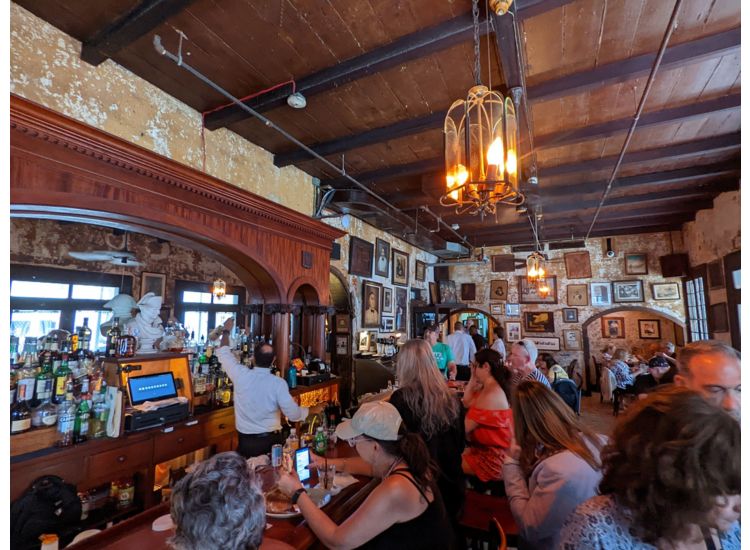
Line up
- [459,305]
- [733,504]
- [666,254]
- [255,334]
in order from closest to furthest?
[733,504]
[255,334]
[666,254]
[459,305]

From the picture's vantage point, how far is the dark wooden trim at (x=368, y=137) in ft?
12.8

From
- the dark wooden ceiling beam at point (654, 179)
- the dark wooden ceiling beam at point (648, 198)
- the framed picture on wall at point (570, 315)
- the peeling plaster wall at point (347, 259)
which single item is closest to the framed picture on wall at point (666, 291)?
the framed picture on wall at point (570, 315)

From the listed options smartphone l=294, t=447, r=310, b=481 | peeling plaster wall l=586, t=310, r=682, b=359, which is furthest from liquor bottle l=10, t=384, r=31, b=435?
peeling plaster wall l=586, t=310, r=682, b=359

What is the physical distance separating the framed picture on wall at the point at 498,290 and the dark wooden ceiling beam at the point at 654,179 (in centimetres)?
501

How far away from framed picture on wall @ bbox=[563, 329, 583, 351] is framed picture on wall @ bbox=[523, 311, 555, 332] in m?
A: 0.38

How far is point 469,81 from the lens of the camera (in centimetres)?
335

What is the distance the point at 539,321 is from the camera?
10.6m

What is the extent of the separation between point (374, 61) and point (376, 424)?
108 inches

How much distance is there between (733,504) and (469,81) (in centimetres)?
337

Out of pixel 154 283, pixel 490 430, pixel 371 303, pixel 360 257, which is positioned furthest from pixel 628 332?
pixel 154 283

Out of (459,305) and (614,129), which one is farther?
(459,305)

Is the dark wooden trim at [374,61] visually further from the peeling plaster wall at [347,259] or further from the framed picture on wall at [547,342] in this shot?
the framed picture on wall at [547,342]

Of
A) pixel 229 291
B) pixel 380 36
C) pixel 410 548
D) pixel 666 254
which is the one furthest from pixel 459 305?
pixel 410 548

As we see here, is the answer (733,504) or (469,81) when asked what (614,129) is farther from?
(733,504)
